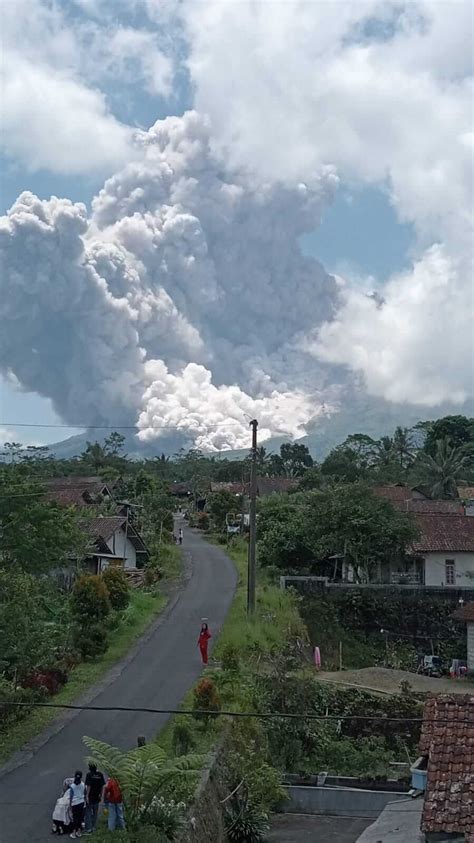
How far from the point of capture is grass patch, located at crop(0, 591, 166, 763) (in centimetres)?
1954

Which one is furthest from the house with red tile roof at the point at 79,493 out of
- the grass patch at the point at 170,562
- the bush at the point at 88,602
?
the bush at the point at 88,602

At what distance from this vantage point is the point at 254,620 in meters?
31.0

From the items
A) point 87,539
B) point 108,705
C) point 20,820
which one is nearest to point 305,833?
point 108,705

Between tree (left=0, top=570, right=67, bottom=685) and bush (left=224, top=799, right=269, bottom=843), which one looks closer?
bush (left=224, top=799, right=269, bottom=843)

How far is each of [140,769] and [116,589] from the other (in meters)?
16.9

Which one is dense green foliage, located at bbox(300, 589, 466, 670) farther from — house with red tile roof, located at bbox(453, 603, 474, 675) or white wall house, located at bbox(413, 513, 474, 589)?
white wall house, located at bbox(413, 513, 474, 589)

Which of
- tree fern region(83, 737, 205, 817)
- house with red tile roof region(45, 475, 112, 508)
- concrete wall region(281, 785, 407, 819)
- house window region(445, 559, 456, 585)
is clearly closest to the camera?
tree fern region(83, 737, 205, 817)

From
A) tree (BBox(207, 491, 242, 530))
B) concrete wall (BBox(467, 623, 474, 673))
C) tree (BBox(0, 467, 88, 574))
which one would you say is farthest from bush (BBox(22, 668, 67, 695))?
tree (BBox(207, 491, 242, 530))

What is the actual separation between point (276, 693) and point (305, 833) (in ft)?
14.7

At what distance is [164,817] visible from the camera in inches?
580

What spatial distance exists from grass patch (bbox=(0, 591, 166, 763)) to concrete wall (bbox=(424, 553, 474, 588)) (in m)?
14.7

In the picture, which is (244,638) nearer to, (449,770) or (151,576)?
(151,576)

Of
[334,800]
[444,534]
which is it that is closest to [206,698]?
[334,800]

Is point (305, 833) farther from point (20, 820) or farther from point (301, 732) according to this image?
point (20, 820)
